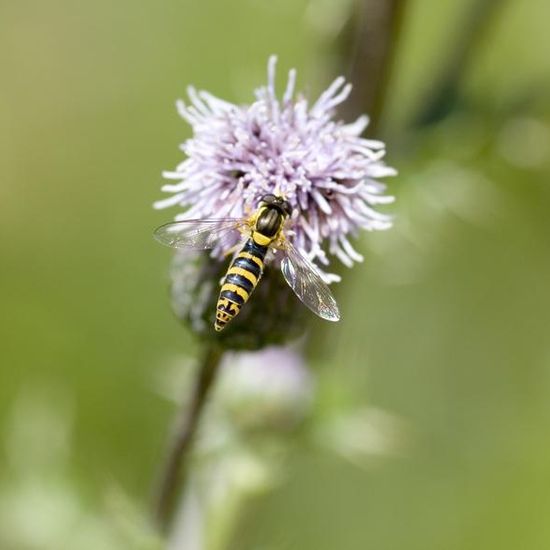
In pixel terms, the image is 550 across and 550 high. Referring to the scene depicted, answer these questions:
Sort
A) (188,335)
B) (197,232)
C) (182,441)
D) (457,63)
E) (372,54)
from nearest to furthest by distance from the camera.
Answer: (197,232) < (182,441) < (372,54) < (457,63) < (188,335)

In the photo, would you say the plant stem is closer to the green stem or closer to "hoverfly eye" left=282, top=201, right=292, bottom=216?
"hoverfly eye" left=282, top=201, right=292, bottom=216

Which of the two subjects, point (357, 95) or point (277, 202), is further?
point (357, 95)

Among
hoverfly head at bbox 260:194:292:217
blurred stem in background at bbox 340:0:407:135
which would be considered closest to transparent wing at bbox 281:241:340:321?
hoverfly head at bbox 260:194:292:217

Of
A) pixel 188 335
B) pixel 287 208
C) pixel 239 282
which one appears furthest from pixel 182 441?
pixel 188 335

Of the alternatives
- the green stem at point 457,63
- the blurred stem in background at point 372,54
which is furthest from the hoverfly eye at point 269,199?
the green stem at point 457,63

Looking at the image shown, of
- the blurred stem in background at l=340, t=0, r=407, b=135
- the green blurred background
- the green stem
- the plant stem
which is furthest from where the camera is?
the green blurred background

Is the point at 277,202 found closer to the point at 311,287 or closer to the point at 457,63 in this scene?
the point at 311,287

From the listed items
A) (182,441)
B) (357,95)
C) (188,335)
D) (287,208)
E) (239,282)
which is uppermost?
(357,95)
